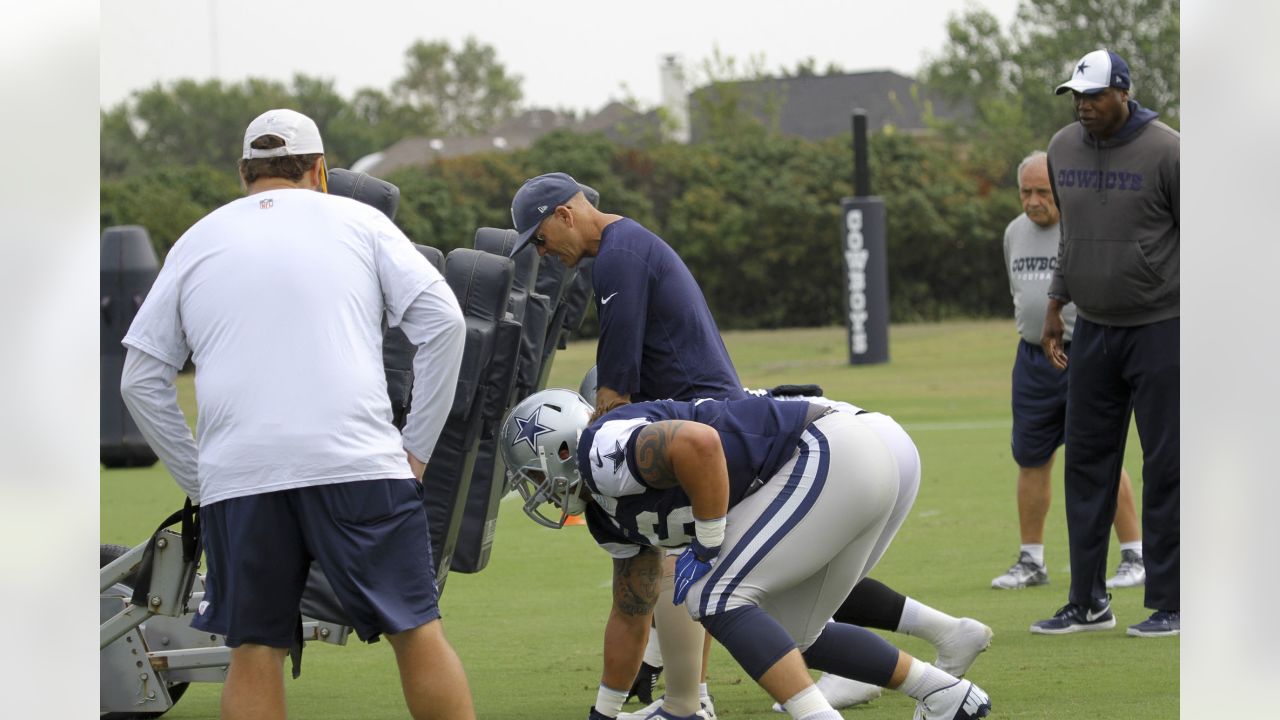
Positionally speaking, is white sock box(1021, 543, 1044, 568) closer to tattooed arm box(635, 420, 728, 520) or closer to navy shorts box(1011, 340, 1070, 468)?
navy shorts box(1011, 340, 1070, 468)

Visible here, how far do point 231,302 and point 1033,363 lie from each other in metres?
5.08

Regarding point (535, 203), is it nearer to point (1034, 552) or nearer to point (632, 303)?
point (632, 303)

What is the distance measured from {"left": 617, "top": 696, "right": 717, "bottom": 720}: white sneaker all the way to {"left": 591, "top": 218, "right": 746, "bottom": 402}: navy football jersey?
111cm

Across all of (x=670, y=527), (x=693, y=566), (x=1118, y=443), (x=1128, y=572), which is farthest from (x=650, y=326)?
(x=1128, y=572)

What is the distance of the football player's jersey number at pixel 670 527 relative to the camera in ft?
15.5

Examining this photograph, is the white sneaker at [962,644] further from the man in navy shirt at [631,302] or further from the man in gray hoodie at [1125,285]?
the man in gray hoodie at [1125,285]

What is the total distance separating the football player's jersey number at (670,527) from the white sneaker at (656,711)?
993 mm

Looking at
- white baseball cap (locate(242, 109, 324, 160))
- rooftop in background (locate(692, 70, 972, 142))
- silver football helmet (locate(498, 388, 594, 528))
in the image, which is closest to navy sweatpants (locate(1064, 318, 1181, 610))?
silver football helmet (locate(498, 388, 594, 528))

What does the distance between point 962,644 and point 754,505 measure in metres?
1.27

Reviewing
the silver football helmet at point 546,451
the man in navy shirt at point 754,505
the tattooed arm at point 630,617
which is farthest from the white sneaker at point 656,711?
the silver football helmet at point 546,451

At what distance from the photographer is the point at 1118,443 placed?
7.19 metres

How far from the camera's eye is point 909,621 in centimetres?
564
